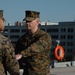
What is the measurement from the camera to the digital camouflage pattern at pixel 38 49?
16.8 feet

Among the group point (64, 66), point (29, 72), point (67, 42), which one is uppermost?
point (29, 72)

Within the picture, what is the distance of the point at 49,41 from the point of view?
5.27 meters

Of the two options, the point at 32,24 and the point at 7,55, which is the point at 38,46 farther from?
the point at 7,55

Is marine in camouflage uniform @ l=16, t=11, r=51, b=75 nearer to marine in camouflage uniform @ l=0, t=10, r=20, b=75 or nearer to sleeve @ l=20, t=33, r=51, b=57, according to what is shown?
sleeve @ l=20, t=33, r=51, b=57

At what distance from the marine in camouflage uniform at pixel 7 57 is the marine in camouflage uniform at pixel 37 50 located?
681 millimetres

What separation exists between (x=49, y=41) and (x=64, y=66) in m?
20.0

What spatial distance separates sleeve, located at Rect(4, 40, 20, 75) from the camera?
4248 mm

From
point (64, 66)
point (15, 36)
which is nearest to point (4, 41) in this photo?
point (64, 66)

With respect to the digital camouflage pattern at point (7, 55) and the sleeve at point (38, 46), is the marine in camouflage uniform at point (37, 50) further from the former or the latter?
the digital camouflage pattern at point (7, 55)

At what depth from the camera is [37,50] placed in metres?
5.05

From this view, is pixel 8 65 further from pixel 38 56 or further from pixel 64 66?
pixel 64 66

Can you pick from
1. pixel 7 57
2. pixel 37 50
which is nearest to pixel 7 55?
pixel 7 57

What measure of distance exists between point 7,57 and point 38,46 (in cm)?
86

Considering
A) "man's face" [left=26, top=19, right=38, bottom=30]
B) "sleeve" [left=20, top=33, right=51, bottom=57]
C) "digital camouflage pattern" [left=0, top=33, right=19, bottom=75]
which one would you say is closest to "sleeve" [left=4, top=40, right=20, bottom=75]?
"digital camouflage pattern" [left=0, top=33, right=19, bottom=75]
